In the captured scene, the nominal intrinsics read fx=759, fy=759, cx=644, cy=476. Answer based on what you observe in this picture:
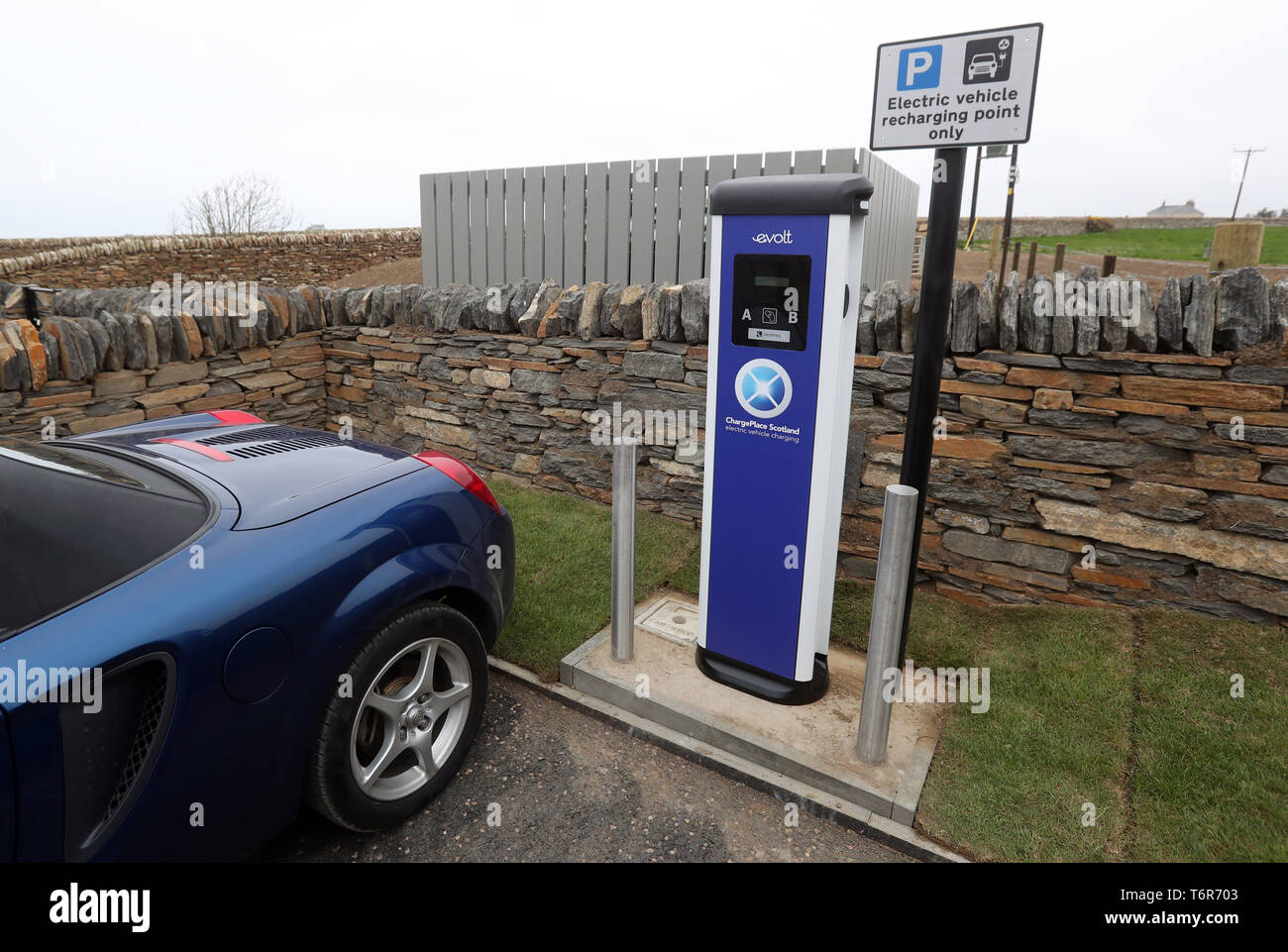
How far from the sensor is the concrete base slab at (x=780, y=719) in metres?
3.11

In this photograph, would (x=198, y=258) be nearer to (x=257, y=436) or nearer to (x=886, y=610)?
(x=257, y=436)

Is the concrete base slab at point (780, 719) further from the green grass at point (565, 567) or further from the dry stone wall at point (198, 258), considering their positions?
the dry stone wall at point (198, 258)

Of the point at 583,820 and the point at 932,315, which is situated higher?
the point at 932,315

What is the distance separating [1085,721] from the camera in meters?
3.39

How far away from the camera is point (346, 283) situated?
19109 millimetres

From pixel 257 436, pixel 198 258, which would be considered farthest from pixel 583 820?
pixel 198 258

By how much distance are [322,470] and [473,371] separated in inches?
136

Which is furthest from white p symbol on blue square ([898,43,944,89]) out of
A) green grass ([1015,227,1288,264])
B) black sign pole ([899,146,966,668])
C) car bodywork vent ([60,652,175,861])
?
green grass ([1015,227,1288,264])

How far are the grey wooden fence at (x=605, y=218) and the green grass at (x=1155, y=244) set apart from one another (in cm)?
2181

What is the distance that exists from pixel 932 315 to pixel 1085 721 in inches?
76.3

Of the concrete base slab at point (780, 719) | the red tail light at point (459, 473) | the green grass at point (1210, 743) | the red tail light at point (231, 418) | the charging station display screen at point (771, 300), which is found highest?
the charging station display screen at point (771, 300)

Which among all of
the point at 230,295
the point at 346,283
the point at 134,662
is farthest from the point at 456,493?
the point at 346,283

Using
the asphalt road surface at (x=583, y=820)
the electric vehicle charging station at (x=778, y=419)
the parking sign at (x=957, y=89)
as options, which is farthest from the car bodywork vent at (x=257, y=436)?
the parking sign at (x=957, y=89)
